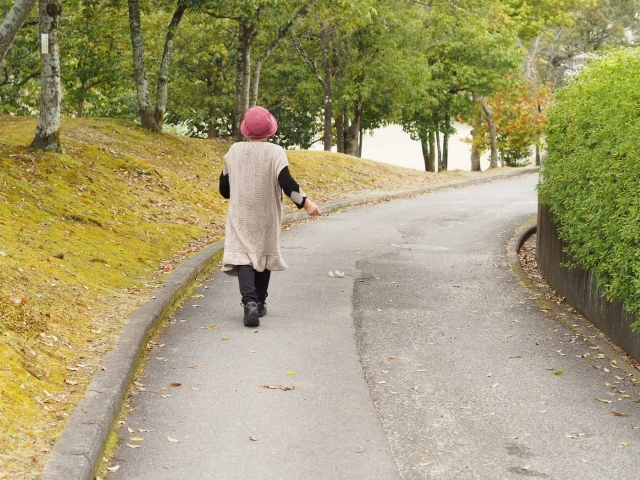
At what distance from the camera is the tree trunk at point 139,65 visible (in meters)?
20.2

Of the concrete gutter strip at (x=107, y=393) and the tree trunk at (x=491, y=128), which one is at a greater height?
the tree trunk at (x=491, y=128)

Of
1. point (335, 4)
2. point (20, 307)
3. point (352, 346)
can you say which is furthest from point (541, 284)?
point (335, 4)

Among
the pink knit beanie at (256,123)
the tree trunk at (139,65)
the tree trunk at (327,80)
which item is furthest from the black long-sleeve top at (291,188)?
the tree trunk at (327,80)

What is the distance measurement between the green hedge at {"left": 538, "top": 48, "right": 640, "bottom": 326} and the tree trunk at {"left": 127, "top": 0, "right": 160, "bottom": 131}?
40.4 ft

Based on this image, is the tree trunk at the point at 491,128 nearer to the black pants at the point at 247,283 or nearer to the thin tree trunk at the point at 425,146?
the thin tree trunk at the point at 425,146

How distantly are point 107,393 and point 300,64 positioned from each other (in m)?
31.5

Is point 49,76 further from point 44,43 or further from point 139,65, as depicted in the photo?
point 139,65

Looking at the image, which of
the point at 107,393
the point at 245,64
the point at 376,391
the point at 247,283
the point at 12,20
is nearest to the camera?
the point at 107,393

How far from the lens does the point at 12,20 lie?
1066cm

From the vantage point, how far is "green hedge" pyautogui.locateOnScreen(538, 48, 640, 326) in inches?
276

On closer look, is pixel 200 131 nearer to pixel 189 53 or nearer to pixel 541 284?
pixel 189 53

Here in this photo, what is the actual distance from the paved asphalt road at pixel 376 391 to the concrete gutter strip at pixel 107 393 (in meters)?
0.16

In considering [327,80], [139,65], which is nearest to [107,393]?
[139,65]

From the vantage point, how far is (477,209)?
20953 millimetres
